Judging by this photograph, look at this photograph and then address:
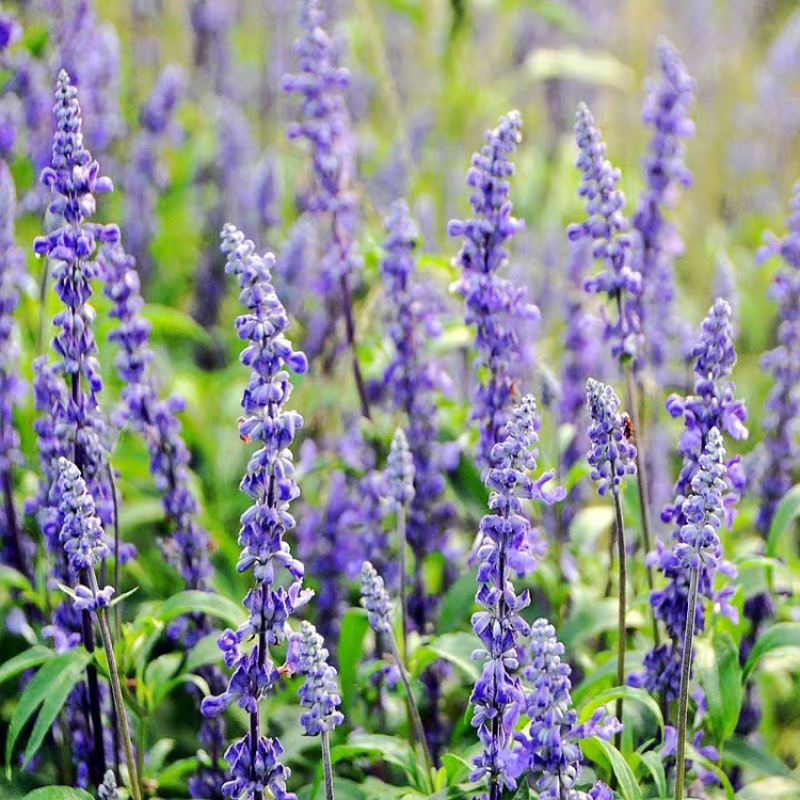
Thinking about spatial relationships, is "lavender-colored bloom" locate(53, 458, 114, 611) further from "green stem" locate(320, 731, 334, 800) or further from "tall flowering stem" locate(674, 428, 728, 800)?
"tall flowering stem" locate(674, 428, 728, 800)

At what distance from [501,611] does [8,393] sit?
2.49 meters

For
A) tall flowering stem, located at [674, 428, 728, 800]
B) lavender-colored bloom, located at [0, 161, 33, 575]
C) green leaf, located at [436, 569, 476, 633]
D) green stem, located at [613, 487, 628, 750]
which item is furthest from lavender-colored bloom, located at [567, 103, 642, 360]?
lavender-colored bloom, located at [0, 161, 33, 575]

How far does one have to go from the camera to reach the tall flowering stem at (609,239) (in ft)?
12.9

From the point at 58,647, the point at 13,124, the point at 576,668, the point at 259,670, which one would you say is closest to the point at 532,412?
the point at 259,670

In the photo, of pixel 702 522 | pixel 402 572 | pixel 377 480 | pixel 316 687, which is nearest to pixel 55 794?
pixel 316 687

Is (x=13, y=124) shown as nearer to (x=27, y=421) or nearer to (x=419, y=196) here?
(x=27, y=421)

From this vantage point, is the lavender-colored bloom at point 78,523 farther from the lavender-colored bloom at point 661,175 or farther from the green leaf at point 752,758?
the lavender-colored bloom at point 661,175

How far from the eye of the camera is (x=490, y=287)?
409cm

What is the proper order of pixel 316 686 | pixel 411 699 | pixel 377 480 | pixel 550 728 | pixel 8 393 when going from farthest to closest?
pixel 8 393, pixel 377 480, pixel 411 699, pixel 316 686, pixel 550 728

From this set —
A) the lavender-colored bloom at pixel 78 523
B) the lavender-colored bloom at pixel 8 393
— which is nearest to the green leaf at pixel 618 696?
the lavender-colored bloom at pixel 78 523

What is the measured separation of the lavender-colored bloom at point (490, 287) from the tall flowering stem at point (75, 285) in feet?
3.97

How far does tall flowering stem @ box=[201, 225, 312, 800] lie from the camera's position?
289 centimetres

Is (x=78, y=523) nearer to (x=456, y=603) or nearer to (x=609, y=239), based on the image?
(x=456, y=603)

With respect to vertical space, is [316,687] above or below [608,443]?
below
